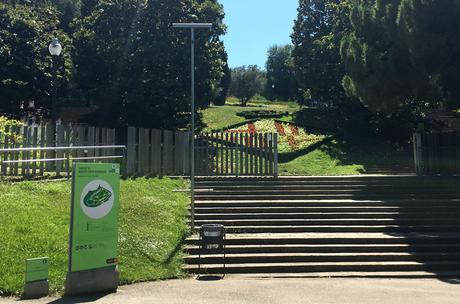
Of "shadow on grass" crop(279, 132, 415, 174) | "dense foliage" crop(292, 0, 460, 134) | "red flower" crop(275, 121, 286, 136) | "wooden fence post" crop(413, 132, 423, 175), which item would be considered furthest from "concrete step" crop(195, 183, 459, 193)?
"red flower" crop(275, 121, 286, 136)

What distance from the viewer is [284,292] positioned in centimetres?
824

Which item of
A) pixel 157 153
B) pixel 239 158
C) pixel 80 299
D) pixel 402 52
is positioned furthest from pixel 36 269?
pixel 402 52

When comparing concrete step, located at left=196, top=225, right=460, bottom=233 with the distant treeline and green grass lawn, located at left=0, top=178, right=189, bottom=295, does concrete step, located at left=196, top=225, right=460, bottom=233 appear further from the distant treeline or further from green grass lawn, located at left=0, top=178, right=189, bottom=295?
the distant treeline

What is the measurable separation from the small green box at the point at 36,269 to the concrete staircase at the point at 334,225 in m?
3.40

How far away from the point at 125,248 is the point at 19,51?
24.6m

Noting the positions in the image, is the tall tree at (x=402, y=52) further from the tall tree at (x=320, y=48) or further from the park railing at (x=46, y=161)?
the park railing at (x=46, y=161)

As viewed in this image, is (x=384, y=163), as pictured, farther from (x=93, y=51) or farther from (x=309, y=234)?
(x=93, y=51)

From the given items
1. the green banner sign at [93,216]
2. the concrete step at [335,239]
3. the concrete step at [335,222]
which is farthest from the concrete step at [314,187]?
the green banner sign at [93,216]

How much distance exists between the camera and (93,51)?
30016 millimetres

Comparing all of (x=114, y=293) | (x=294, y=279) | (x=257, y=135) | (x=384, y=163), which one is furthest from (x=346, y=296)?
(x=384, y=163)

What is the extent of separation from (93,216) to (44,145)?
311 inches

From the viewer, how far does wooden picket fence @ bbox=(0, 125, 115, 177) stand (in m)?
13.6

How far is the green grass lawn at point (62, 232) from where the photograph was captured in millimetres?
8209

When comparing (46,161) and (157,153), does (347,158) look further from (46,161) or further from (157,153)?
(46,161)
